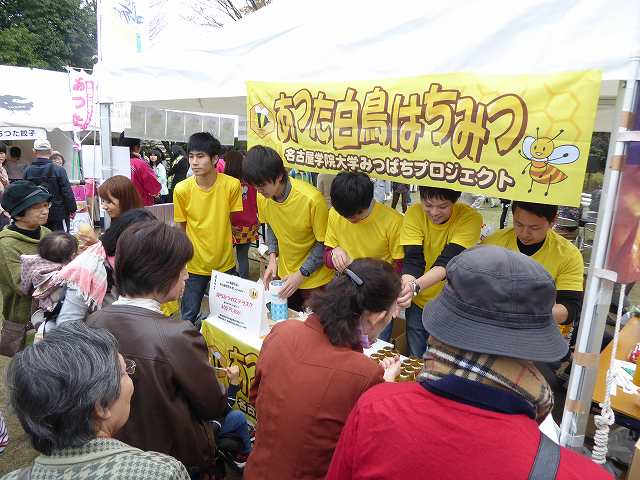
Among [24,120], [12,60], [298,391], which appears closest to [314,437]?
[298,391]

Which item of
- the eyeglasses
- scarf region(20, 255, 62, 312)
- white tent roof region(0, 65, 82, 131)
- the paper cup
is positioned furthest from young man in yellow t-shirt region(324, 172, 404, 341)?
white tent roof region(0, 65, 82, 131)

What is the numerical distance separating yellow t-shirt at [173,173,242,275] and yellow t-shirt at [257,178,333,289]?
1.06 ft

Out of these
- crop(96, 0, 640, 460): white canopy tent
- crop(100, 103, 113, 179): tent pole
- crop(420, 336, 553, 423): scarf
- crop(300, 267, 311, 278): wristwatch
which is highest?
crop(96, 0, 640, 460): white canopy tent

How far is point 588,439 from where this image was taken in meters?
2.80

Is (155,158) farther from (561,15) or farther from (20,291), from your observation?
(561,15)

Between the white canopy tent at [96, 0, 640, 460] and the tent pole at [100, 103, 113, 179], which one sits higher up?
the white canopy tent at [96, 0, 640, 460]

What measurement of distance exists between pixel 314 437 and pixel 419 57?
68.9 inches

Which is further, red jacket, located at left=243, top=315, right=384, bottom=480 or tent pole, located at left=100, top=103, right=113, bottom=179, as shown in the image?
tent pole, located at left=100, top=103, right=113, bottom=179

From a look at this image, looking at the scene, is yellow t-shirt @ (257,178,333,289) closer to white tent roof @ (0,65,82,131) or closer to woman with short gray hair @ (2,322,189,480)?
woman with short gray hair @ (2,322,189,480)

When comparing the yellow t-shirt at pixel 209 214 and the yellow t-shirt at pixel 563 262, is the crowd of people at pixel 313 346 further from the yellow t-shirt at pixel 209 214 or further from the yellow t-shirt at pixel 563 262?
the yellow t-shirt at pixel 209 214

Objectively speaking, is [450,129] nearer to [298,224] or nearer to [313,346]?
[313,346]

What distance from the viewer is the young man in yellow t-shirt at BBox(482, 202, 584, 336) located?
2.21 meters

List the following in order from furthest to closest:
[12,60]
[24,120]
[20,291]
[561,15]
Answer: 1. [12,60]
2. [24,120]
3. [20,291]
4. [561,15]

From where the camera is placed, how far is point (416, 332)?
2902 millimetres
